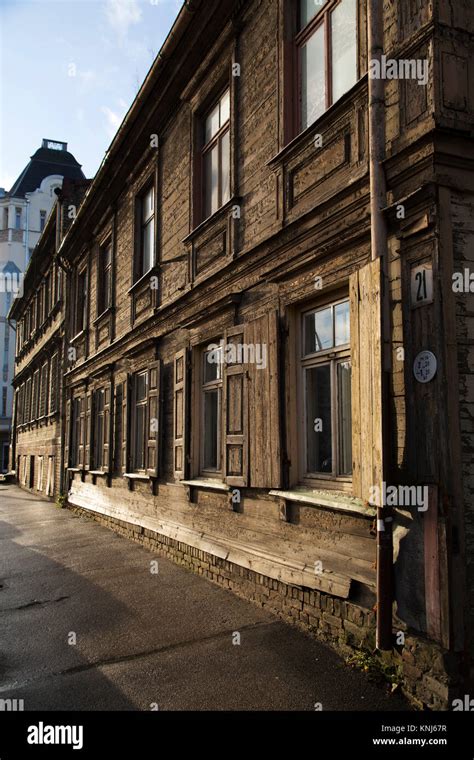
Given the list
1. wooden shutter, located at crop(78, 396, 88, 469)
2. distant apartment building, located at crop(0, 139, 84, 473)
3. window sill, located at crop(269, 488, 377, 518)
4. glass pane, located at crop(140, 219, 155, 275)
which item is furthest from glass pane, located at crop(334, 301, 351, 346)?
distant apartment building, located at crop(0, 139, 84, 473)

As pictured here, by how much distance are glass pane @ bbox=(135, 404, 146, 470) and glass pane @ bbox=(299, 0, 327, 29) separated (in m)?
6.34

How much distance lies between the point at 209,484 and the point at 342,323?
293 cm

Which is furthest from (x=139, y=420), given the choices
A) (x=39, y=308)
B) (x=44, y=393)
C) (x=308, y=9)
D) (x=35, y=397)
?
(x=39, y=308)

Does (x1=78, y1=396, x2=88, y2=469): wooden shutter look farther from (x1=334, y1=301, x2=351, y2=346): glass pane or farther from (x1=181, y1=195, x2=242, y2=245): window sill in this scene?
(x1=334, y1=301, x2=351, y2=346): glass pane

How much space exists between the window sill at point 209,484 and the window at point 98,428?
533cm

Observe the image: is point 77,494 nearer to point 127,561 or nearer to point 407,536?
point 127,561

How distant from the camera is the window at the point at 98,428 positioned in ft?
41.4

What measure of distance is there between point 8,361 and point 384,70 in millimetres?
46946

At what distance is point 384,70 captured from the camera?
172 inches

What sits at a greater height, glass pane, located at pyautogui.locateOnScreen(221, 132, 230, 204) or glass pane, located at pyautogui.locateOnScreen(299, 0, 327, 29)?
glass pane, located at pyautogui.locateOnScreen(299, 0, 327, 29)

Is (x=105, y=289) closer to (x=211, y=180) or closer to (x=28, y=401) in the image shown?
(x=211, y=180)

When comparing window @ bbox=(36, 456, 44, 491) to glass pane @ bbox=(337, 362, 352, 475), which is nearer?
glass pane @ bbox=(337, 362, 352, 475)

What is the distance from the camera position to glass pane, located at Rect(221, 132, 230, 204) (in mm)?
7398

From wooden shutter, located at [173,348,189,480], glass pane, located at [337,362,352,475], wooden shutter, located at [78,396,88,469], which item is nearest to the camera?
glass pane, located at [337,362,352,475]
